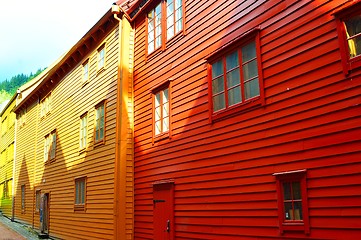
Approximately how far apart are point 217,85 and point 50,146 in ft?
49.3

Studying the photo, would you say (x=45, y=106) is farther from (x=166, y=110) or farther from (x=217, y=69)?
(x=217, y=69)

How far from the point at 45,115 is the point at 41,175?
3.61 meters

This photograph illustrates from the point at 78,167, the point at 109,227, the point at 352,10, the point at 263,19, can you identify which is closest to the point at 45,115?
the point at 78,167

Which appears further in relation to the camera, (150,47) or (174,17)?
(150,47)

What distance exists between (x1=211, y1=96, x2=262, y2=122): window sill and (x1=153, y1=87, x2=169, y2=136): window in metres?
2.64

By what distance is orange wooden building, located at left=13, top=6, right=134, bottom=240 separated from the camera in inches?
516

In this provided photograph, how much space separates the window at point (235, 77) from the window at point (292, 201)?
5.54ft

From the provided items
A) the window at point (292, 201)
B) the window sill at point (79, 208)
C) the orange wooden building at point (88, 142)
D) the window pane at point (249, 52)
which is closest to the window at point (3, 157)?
the orange wooden building at point (88, 142)

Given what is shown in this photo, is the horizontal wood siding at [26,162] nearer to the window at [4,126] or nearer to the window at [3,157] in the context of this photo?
the window at [3,157]

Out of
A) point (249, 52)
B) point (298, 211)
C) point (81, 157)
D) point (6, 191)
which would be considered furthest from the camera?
point (6, 191)

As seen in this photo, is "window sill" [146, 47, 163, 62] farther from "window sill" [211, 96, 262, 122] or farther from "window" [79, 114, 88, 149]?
"window" [79, 114, 88, 149]

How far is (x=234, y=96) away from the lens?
8555 mm

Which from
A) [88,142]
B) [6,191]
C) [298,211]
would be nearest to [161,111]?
[88,142]

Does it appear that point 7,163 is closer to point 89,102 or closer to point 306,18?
point 89,102
